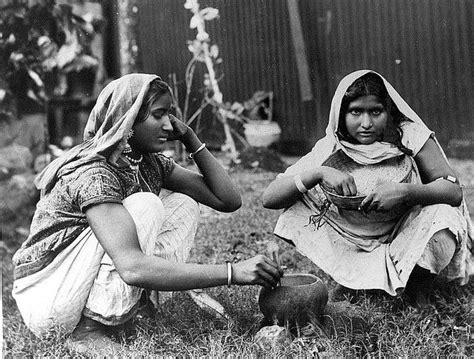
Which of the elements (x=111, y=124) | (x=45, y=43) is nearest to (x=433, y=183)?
(x=111, y=124)

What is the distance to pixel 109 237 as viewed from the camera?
2410 millimetres

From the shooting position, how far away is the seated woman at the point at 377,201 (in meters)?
2.72

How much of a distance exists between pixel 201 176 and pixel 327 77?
2.48 feet

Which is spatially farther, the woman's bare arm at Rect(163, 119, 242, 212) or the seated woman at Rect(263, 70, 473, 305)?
the woman's bare arm at Rect(163, 119, 242, 212)

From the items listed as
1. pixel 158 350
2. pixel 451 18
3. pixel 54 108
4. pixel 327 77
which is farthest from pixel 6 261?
pixel 451 18

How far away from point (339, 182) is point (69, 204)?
3.74 feet

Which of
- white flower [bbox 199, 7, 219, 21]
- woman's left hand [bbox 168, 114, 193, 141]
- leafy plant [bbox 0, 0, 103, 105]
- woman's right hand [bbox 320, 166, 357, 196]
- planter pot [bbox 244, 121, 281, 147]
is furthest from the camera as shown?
leafy plant [bbox 0, 0, 103, 105]

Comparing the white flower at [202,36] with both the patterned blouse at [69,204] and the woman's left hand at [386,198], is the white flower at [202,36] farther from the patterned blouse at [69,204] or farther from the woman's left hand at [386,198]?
the woman's left hand at [386,198]

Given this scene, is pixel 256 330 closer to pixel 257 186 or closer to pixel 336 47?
pixel 257 186

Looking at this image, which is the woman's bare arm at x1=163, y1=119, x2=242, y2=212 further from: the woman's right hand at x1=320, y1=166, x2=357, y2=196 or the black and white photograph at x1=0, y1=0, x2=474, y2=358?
the woman's right hand at x1=320, y1=166, x2=357, y2=196

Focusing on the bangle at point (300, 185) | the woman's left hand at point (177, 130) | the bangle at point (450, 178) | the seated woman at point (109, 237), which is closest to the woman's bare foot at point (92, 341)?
the seated woman at point (109, 237)

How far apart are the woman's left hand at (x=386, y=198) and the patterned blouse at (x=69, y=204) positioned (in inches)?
38.2

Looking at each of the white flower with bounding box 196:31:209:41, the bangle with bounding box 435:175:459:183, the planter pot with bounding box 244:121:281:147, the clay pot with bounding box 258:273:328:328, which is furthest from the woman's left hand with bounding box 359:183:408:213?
the white flower with bounding box 196:31:209:41

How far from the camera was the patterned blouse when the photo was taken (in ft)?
8.10
